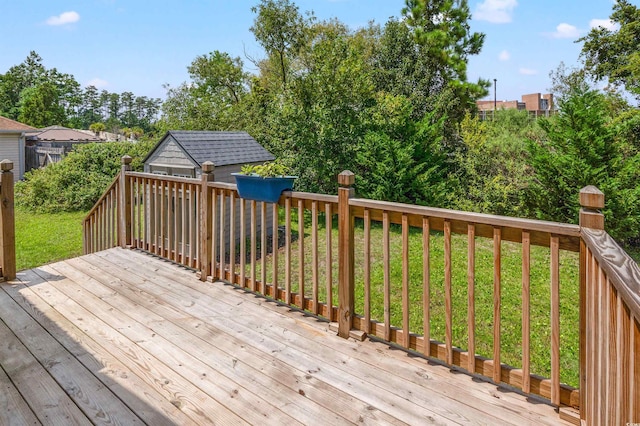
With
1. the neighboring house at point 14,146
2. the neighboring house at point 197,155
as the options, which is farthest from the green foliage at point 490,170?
the neighboring house at point 14,146

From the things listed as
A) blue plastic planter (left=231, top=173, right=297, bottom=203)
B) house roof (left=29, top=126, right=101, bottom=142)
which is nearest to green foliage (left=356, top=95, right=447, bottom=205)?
blue plastic planter (left=231, top=173, right=297, bottom=203)

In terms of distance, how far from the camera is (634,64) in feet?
35.8

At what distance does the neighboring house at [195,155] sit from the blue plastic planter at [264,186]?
14.9 ft

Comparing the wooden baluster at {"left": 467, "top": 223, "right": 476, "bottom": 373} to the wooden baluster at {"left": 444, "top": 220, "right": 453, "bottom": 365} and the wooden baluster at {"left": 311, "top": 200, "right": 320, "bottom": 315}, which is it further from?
the wooden baluster at {"left": 311, "top": 200, "right": 320, "bottom": 315}

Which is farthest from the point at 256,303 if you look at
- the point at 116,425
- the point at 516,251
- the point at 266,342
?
the point at 516,251

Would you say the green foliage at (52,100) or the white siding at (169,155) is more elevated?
the green foliage at (52,100)

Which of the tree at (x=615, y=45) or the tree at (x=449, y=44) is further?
the tree at (x=615, y=45)

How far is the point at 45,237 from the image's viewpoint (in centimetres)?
893

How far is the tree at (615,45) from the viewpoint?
44.2 feet

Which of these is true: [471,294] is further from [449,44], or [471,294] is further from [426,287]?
[449,44]

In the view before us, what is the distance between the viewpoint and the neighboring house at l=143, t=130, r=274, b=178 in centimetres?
761

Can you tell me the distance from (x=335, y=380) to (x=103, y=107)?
220 feet

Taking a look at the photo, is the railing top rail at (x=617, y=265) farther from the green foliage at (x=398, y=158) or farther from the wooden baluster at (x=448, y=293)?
the green foliage at (x=398, y=158)

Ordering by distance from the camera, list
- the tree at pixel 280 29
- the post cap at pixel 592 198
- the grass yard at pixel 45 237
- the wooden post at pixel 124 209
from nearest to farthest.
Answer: the post cap at pixel 592 198
the wooden post at pixel 124 209
the grass yard at pixel 45 237
the tree at pixel 280 29
